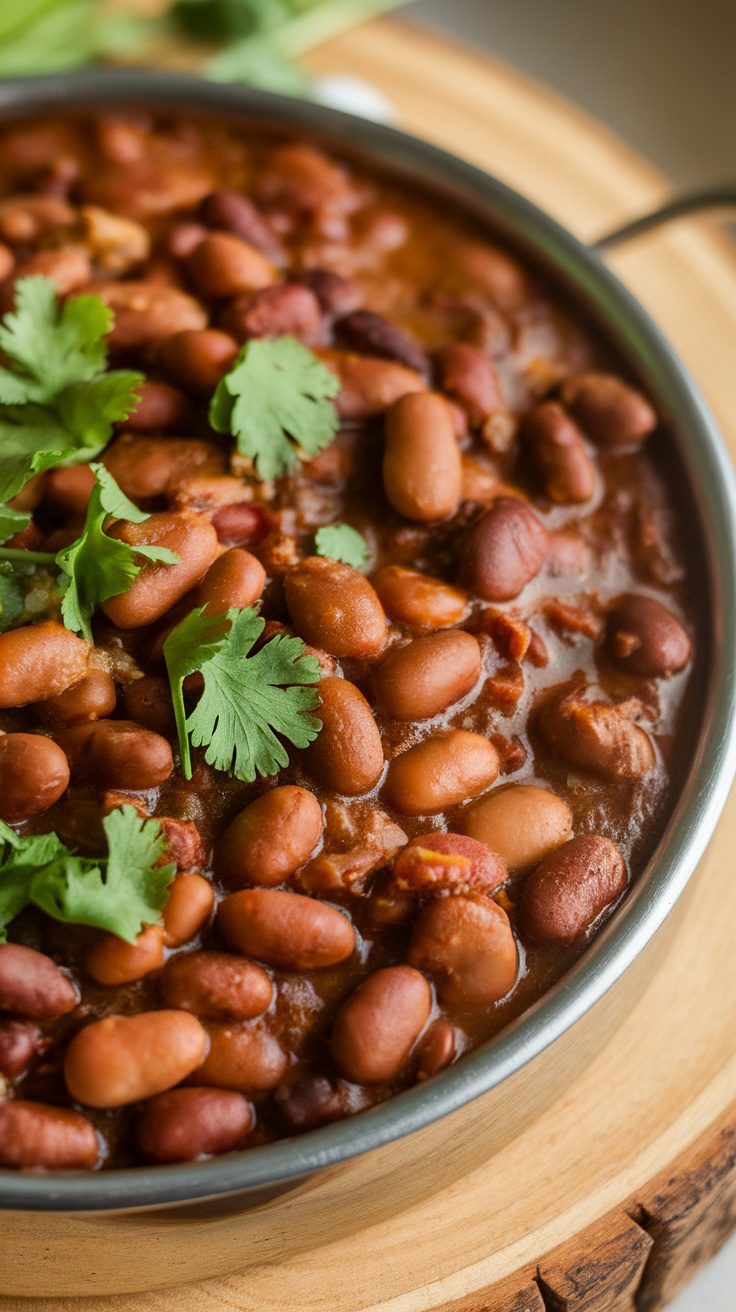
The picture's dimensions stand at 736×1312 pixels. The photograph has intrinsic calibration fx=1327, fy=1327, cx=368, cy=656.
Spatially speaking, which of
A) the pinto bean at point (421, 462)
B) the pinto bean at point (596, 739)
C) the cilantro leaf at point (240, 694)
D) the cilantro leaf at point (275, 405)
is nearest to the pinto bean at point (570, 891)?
the pinto bean at point (596, 739)

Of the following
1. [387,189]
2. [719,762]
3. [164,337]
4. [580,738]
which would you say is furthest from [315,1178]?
[387,189]

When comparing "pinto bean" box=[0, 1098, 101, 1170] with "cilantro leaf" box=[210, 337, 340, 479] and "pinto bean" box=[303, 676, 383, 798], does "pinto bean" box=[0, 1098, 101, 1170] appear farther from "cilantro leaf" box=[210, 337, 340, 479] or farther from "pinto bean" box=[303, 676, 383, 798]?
"cilantro leaf" box=[210, 337, 340, 479]

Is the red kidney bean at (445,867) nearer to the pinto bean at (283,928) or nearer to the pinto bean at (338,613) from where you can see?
the pinto bean at (283,928)

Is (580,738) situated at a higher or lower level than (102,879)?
higher

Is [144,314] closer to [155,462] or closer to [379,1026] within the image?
[155,462]

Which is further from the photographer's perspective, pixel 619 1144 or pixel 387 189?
pixel 387 189

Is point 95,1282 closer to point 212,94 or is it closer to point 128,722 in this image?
point 128,722
